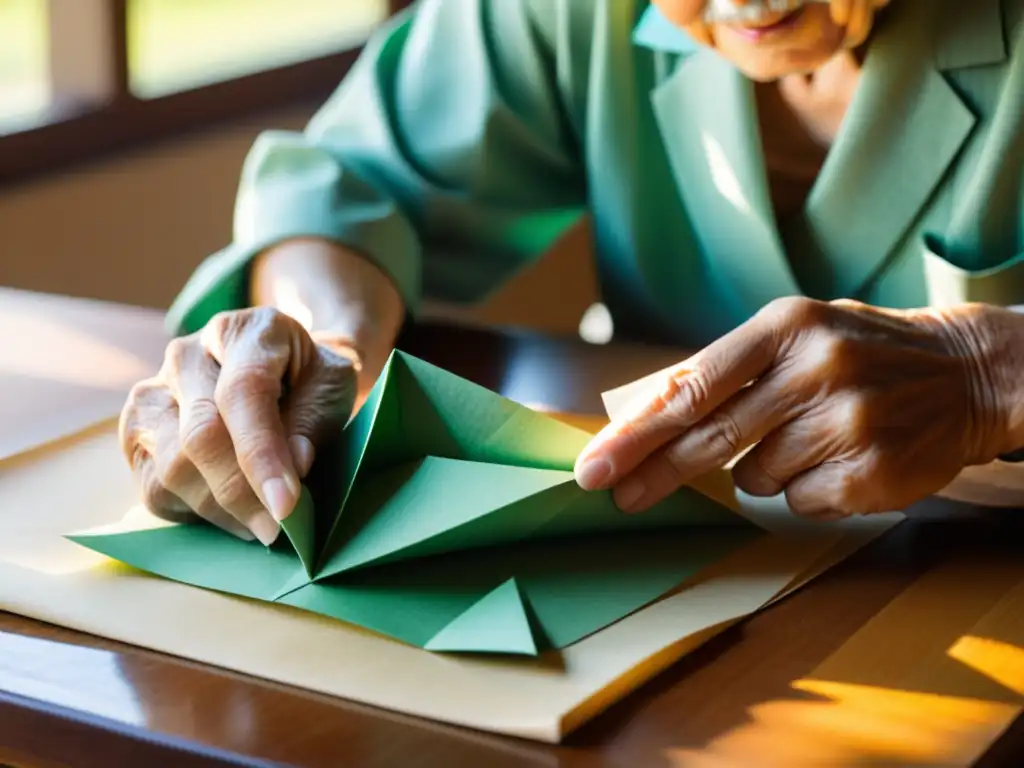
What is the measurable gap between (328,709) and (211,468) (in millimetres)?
193

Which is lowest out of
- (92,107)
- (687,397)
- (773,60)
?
(92,107)

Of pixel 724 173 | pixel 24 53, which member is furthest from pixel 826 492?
pixel 24 53

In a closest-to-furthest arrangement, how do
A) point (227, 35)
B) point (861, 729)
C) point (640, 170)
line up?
point (861, 729) < point (640, 170) < point (227, 35)

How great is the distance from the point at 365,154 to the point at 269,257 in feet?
0.66

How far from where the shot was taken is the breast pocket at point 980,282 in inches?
41.6

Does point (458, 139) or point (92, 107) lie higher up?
point (458, 139)

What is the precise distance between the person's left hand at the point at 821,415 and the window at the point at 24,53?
1.55 meters

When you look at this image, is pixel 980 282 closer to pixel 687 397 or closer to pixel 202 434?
pixel 687 397

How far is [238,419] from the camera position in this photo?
0.77 metres

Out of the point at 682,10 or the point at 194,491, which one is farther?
the point at 682,10

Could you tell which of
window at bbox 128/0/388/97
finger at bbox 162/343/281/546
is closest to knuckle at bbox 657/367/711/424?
finger at bbox 162/343/281/546

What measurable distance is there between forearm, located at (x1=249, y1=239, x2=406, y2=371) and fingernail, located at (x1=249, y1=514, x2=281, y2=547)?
0.87ft

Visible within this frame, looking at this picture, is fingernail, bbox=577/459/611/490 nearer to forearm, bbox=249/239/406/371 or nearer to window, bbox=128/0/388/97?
forearm, bbox=249/239/406/371

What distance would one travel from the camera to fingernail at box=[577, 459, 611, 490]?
2.37 feet
